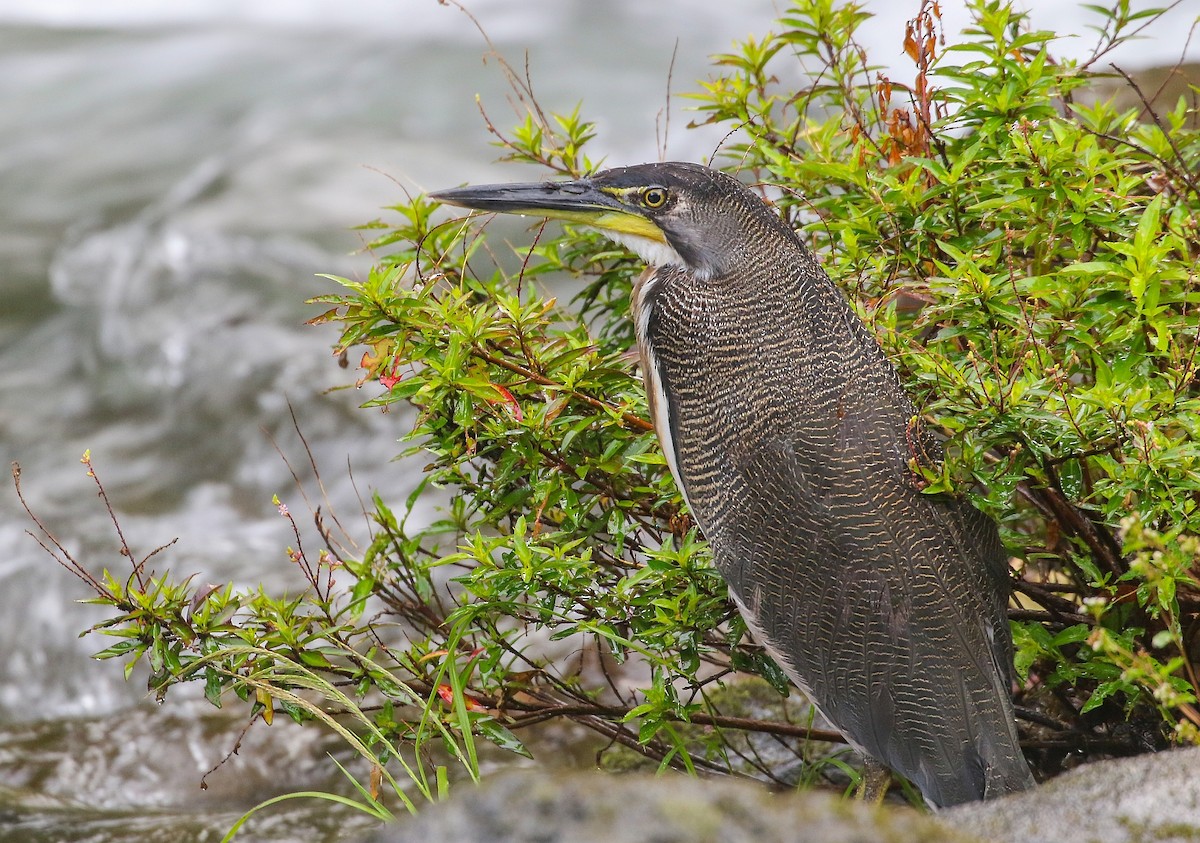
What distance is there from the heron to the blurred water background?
992 mm

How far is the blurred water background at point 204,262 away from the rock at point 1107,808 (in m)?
2.28

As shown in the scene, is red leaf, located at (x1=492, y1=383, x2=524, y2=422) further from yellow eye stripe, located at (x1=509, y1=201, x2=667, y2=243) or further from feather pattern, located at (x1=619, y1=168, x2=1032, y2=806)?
yellow eye stripe, located at (x1=509, y1=201, x2=667, y2=243)

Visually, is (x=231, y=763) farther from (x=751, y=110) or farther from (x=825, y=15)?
(x=825, y=15)

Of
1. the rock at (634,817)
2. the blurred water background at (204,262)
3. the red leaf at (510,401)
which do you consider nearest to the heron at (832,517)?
the red leaf at (510,401)

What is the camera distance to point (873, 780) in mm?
2924

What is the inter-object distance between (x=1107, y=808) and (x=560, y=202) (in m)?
1.89

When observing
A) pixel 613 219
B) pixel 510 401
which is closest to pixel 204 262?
pixel 613 219

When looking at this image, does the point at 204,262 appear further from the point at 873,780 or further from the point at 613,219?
the point at 873,780

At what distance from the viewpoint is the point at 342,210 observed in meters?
9.31

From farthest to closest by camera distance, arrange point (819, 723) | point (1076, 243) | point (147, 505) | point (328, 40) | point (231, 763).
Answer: point (328, 40) → point (147, 505) → point (231, 763) → point (819, 723) → point (1076, 243)

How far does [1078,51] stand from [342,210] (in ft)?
19.3

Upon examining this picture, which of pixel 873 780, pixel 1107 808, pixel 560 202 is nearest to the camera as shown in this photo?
pixel 1107 808

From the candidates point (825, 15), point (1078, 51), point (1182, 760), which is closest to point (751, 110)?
A: point (825, 15)

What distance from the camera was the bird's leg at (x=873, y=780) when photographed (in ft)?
9.53
